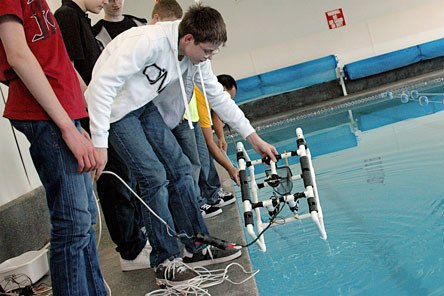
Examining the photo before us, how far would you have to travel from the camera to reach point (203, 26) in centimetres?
200

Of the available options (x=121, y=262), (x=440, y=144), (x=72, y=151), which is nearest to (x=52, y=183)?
(x=72, y=151)

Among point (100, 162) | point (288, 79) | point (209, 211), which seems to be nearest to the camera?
point (100, 162)

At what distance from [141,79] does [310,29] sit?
27.6ft

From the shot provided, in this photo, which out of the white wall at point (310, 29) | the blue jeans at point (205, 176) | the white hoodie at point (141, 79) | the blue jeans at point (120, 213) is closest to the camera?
the white hoodie at point (141, 79)

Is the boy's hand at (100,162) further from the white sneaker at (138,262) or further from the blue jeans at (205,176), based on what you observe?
the blue jeans at (205,176)

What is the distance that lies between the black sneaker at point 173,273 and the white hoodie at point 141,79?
1.88 ft

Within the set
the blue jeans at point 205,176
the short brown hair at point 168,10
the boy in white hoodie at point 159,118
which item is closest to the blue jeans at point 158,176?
the boy in white hoodie at point 159,118

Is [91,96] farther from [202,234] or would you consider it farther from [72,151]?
[202,234]

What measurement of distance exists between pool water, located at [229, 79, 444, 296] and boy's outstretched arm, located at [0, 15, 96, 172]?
3.85 feet

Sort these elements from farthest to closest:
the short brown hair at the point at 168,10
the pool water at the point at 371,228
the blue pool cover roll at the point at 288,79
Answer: the blue pool cover roll at the point at 288,79 < the short brown hair at the point at 168,10 < the pool water at the point at 371,228

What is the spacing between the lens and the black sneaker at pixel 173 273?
6.67 ft

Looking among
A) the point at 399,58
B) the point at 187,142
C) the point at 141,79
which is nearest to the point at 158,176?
the point at 141,79

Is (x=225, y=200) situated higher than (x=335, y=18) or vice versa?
(x=335, y=18)

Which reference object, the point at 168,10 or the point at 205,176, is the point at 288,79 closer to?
the point at 205,176
